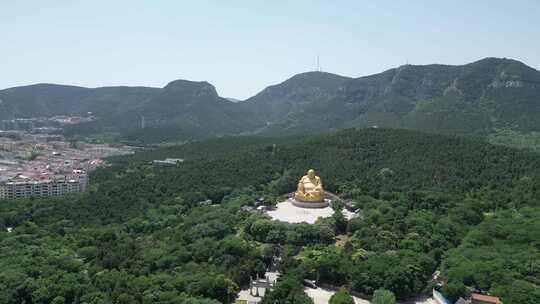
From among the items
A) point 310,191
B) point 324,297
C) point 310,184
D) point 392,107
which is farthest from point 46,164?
point 392,107

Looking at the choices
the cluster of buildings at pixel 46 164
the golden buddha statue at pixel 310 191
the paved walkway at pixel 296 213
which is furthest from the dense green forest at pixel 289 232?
the cluster of buildings at pixel 46 164

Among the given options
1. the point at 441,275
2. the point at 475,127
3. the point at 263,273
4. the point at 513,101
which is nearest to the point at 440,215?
the point at 441,275

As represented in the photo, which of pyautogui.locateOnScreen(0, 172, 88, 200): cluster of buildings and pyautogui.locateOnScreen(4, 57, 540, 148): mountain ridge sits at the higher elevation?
pyautogui.locateOnScreen(4, 57, 540, 148): mountain ridge

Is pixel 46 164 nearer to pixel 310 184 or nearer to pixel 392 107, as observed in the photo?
pixel 310 184

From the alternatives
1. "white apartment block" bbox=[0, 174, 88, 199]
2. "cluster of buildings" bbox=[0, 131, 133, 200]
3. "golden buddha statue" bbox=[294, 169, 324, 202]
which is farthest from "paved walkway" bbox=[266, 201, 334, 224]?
"cluster of buildings" bbox=[0, 131, 133, 200]

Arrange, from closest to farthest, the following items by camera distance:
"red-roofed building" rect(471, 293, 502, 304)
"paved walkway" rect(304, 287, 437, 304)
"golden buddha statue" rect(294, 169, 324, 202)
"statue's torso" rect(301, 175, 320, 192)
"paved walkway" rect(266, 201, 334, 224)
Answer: "red-roofed building" rect(471, 293, 502, 304)
"paved walkway" rect(304, 287, 437, 304)
"paved walkway" rect(266, 201, 334, 224)
"golden buddha statue" rect(294, 169, 324, 202)
"statue's torso" rect(301, 175, 320, 192)

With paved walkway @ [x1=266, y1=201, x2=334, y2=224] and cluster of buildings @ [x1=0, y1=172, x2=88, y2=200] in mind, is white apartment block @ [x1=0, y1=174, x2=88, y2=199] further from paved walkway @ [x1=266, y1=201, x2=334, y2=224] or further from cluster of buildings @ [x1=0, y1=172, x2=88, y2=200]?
paved walkway @ [x1=266, y1=201, x2=334, y2=224]

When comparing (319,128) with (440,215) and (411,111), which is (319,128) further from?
(440,215)
